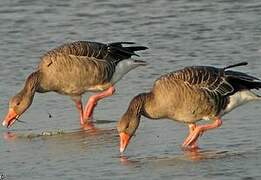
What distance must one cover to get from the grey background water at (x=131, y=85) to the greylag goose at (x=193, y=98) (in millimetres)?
309

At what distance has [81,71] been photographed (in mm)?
14477

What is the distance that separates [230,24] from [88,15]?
11.7 ft

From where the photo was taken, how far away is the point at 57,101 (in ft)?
49.1

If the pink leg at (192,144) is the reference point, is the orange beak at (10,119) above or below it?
below

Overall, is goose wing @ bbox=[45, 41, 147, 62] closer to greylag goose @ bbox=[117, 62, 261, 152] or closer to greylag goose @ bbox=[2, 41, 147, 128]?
greylag goose @ bbox=[2, 41, 147, 128]

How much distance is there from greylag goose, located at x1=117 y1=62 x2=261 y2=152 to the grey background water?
1.02ft

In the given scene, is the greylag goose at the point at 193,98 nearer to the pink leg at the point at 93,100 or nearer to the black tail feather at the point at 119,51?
the pink leg at the point at 93,100

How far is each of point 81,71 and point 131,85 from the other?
113 centimetres

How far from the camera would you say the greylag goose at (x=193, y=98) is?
11844 millimetres

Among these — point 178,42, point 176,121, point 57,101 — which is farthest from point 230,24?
point 176,121

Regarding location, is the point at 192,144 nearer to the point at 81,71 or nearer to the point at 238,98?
the point at 238,98

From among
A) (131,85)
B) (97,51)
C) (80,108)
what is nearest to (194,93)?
(80,108)

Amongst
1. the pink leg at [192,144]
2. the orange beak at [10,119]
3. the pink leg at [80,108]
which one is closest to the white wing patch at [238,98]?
the pink leg at [192,144]

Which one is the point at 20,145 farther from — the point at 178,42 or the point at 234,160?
the point at 178,42
